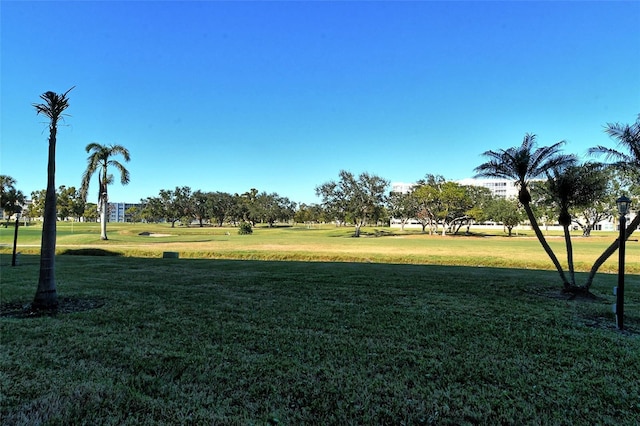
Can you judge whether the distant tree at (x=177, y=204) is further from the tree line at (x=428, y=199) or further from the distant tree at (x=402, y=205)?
the distant tree at (x=402, y=205)

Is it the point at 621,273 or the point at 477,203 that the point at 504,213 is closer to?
the point at 477,203

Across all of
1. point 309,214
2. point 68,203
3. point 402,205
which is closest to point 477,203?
point 402,205

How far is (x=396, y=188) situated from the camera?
159 meters

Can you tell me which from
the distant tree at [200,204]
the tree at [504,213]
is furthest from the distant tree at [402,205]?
the distant tree at [200,204]

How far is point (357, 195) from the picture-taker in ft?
169

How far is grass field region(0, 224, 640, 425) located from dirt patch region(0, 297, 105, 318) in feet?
0.23

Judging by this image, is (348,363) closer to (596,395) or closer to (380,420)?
(380,420)

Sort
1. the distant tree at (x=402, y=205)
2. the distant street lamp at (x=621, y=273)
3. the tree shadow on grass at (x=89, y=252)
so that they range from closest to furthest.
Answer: the distant street lamp at (x=621, y=273), the tree shadow on grass at (x=89, y=252), the distant tree at (x=402, y=205)

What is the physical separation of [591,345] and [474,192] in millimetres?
68213

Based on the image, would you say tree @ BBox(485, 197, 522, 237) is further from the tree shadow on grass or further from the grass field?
→ the grass field

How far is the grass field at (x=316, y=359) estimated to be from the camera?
9.95 feet

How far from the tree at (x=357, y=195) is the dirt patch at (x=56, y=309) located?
45.0 metres

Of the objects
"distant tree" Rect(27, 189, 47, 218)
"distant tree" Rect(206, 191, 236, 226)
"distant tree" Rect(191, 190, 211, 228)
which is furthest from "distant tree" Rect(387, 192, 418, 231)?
"distant tree" Rect(27, 189, 47, 218)

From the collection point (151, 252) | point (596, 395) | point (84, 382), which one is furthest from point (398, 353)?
point (151, 252)
